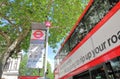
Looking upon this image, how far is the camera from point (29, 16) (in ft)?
46.5

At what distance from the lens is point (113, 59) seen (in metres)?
4.95

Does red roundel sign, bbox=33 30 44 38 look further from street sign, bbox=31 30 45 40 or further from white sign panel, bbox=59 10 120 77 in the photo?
white sign panel, bbox=59 10 120 77

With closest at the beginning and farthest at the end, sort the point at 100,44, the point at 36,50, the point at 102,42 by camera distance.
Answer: the point at 102,42, the point at 100,44, the point at 36,50

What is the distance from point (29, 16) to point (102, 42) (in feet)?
30.9

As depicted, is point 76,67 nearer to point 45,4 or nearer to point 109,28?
point 109,28

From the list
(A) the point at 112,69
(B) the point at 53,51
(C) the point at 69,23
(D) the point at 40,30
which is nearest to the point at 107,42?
(A) the point at 112,69

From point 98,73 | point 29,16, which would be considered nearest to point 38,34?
point 29,16

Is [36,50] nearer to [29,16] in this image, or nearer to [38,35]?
[38,35]

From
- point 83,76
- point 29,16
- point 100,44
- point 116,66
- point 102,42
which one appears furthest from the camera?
point 29,16

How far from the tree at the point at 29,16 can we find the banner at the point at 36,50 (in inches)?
127

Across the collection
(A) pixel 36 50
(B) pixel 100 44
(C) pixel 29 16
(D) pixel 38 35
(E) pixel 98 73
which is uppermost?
(C) pixel 29 16

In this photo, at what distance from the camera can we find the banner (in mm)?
9734

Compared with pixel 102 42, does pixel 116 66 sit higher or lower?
lower

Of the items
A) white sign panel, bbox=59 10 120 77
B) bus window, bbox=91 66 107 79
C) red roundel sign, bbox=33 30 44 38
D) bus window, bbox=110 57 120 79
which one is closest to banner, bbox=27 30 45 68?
red roundel sign, bbox=33 30 44 38
